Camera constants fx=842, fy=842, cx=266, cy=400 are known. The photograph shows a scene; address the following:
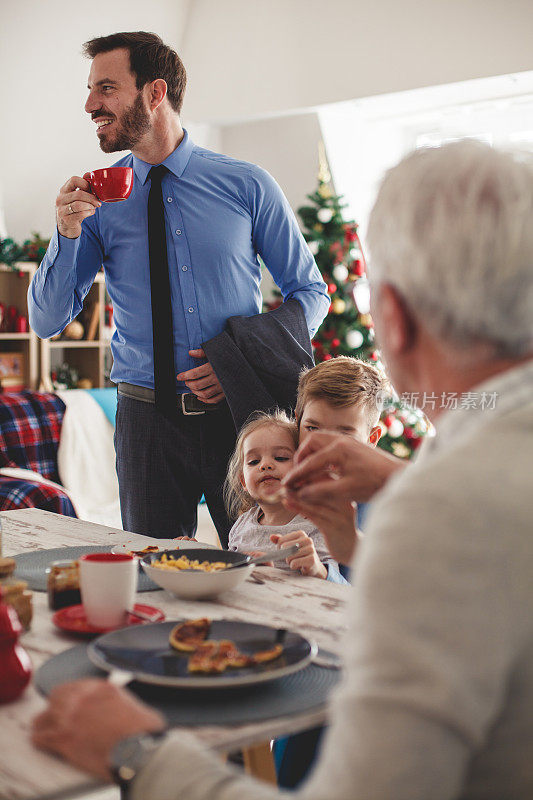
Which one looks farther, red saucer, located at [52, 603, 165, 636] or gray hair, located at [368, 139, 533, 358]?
red saucer, located at [52, 603, 165, 636]

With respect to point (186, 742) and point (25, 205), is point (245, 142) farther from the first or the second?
point (186, 742)

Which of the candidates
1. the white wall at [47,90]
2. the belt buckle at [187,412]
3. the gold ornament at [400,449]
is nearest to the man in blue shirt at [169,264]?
the belt buckle at [187,412]

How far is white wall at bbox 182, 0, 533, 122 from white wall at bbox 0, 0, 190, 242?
13.6 inches

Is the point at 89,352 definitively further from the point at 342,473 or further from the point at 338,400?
the point at 342,473

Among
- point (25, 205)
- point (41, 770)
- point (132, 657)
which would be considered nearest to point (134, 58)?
point (132, 657)

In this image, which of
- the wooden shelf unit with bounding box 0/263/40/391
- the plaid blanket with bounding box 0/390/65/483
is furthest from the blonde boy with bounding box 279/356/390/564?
the wooden shelf unit with bounding box 0/263/40/391

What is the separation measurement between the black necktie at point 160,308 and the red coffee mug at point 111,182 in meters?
0.21

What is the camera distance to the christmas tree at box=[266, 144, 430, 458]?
17.2 ft

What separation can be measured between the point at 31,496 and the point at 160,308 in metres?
1.70

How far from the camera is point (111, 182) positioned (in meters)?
2.12

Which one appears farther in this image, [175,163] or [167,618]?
[175,163]

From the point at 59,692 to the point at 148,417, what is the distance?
4.93ft

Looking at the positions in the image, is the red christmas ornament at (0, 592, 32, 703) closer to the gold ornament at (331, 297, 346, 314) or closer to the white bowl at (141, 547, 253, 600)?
the white bowl at (141, 547, 253, 600)

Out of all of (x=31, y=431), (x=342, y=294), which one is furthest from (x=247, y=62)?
(x=31, y=431)
